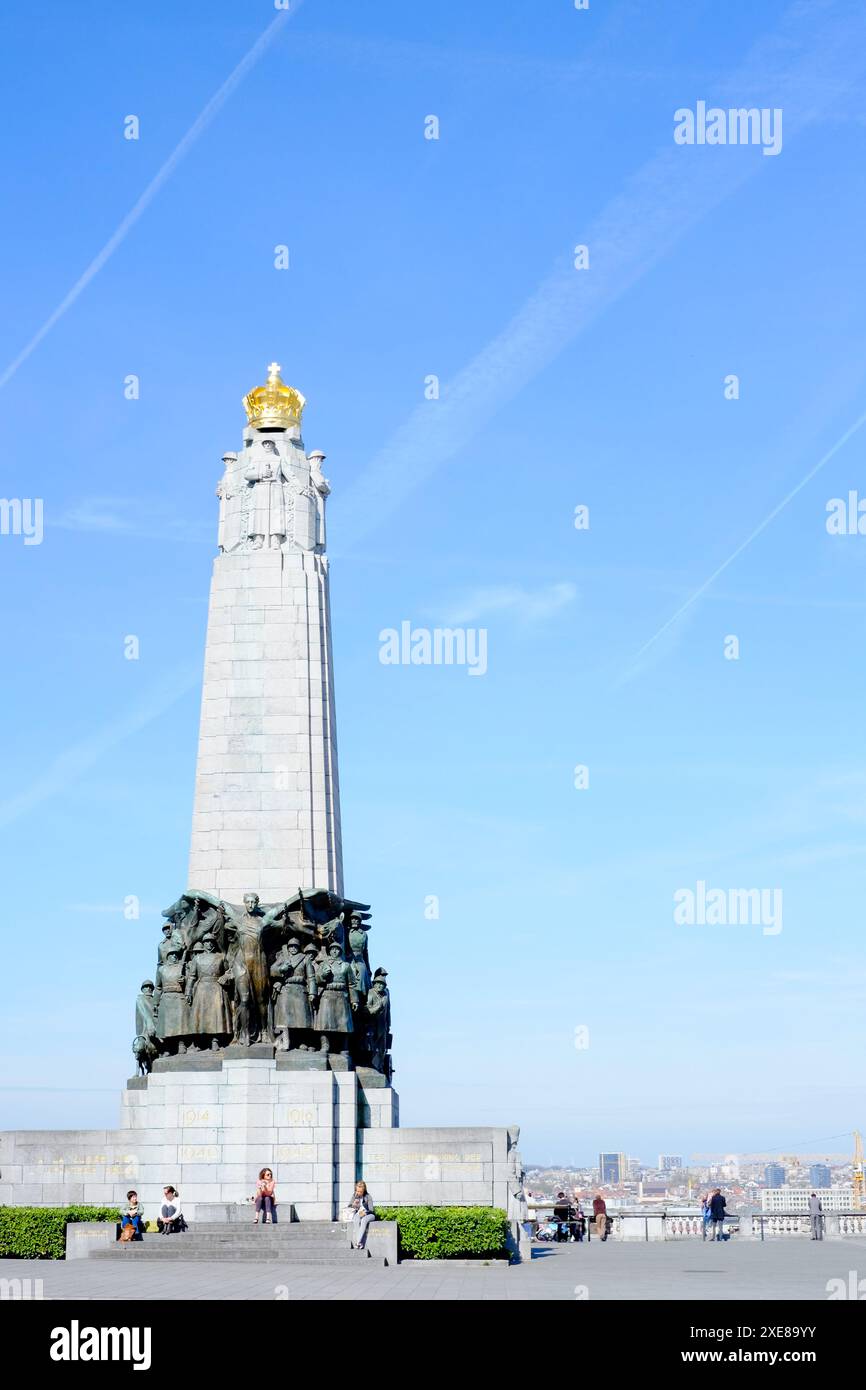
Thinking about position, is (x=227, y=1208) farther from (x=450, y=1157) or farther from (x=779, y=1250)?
(x=779, y=1250)

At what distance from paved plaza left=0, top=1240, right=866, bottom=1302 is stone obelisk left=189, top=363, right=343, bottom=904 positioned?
9861 millimetres

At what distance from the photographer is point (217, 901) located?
39750mm

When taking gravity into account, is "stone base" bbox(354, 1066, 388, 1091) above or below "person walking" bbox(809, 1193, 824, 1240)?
above

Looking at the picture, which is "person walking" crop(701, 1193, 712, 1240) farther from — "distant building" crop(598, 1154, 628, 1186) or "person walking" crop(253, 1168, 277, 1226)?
"distant building" crop(598, 1154, 628, 1186)

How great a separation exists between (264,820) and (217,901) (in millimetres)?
2284

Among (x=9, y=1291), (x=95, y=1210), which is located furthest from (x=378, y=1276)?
(x=95, y=1210)

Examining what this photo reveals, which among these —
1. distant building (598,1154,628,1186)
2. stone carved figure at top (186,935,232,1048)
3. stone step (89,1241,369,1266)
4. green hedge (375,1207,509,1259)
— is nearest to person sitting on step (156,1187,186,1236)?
stone step (89,1241,369,1266)

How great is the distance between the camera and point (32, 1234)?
35719 millimetres

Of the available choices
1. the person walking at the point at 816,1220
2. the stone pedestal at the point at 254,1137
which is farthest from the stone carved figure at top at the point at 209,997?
the person walking at the point at 816,1220

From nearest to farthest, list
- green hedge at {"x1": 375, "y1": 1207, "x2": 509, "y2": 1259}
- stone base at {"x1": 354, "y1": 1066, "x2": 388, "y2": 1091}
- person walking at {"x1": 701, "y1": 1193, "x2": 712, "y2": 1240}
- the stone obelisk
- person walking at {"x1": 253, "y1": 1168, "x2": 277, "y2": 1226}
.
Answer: green hedge at {"x1": 375, "y1": 1207, "x2": 509, "y2": 1259}
person walking at {"x1": 253, "y1": 1168, "x2": 277, "y2": 1226}
stone base at {"x1": 354, "y1": 1066, "x2": 388, "y2": 1091}
the stone obelisk
person walking at {"x1": 701, "y1": 1193, "x2": 712, "y2": 1240}

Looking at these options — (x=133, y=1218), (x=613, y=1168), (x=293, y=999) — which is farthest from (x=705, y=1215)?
(x=613, y=1168)

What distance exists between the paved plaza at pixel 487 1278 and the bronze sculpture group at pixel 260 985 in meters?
5.99

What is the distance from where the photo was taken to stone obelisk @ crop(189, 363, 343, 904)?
134ft
